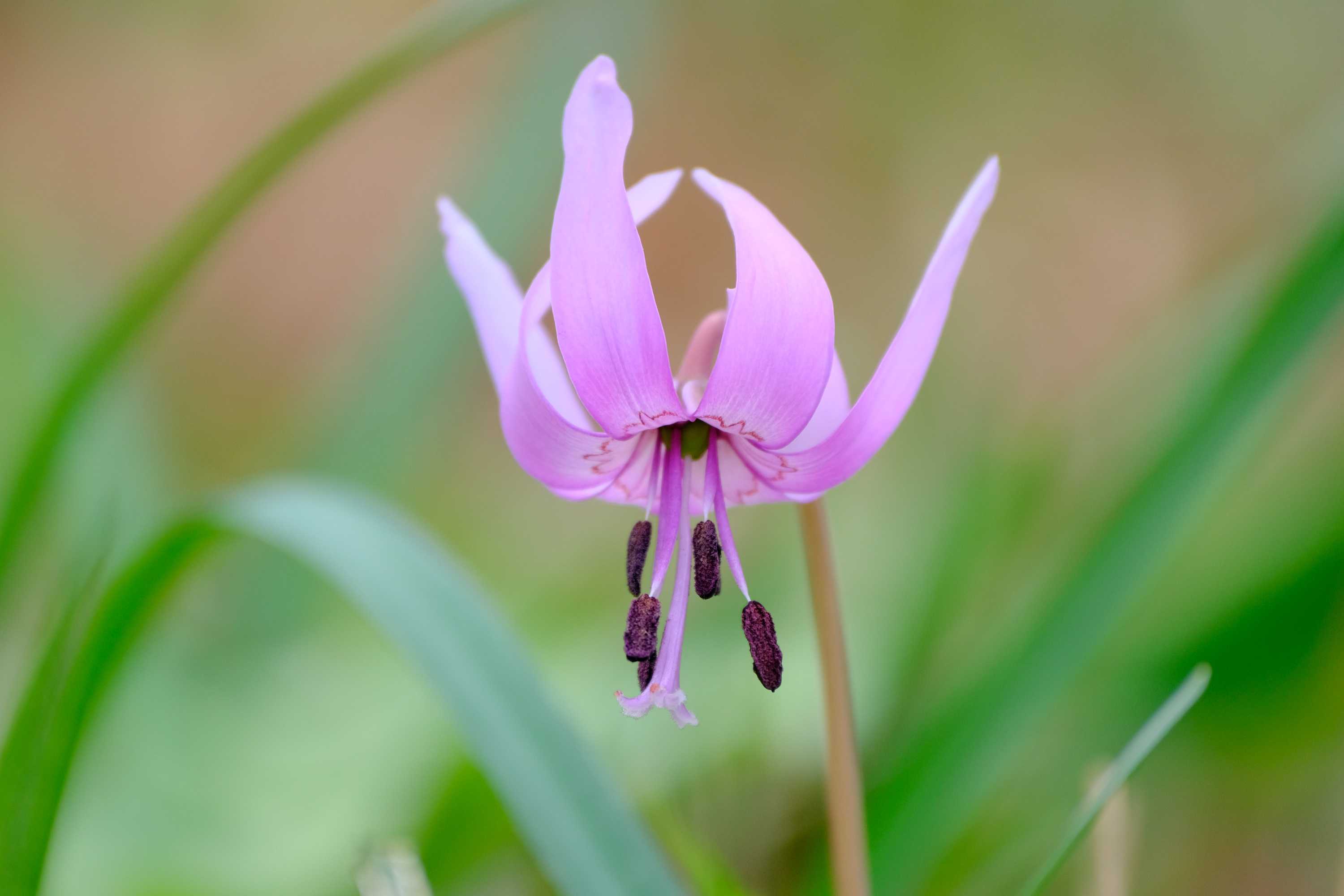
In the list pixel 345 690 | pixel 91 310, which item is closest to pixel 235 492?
pixel 345 690

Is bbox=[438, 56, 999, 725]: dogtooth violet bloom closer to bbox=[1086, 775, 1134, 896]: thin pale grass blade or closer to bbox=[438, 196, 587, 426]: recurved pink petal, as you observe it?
bbox=[438, 196, 587, 426]: recurved pink petal

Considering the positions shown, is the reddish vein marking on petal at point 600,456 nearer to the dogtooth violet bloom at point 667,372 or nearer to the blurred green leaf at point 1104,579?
the dogtooth violet bloom at point 667,372

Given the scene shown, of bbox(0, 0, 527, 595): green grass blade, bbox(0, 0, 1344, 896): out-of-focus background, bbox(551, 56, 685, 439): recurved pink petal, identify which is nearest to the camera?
bbox(551, 56, 685, 439): recurved pink petal

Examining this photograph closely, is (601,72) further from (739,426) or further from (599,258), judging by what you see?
(739,426)

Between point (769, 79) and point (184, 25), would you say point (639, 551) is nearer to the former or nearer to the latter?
point (769, 79)

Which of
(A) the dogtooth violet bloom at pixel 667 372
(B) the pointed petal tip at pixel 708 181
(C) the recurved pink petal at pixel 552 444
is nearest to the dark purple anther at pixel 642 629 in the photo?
(A) the dogtooth violet bloom at pixel 667 372

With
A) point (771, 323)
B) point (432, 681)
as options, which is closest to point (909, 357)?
point (771, 323)

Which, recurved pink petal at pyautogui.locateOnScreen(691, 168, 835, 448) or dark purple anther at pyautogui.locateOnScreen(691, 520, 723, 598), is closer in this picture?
recurved pink petal at pyautogui.locateOnScreen(691, 168, 835, 448)

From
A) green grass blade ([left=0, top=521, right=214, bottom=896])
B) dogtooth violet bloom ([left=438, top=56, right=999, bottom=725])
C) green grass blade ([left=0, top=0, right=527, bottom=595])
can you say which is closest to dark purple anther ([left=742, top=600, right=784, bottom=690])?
dogtooth violet bloom ([left=438, top=56, right=999, bottom=725])
